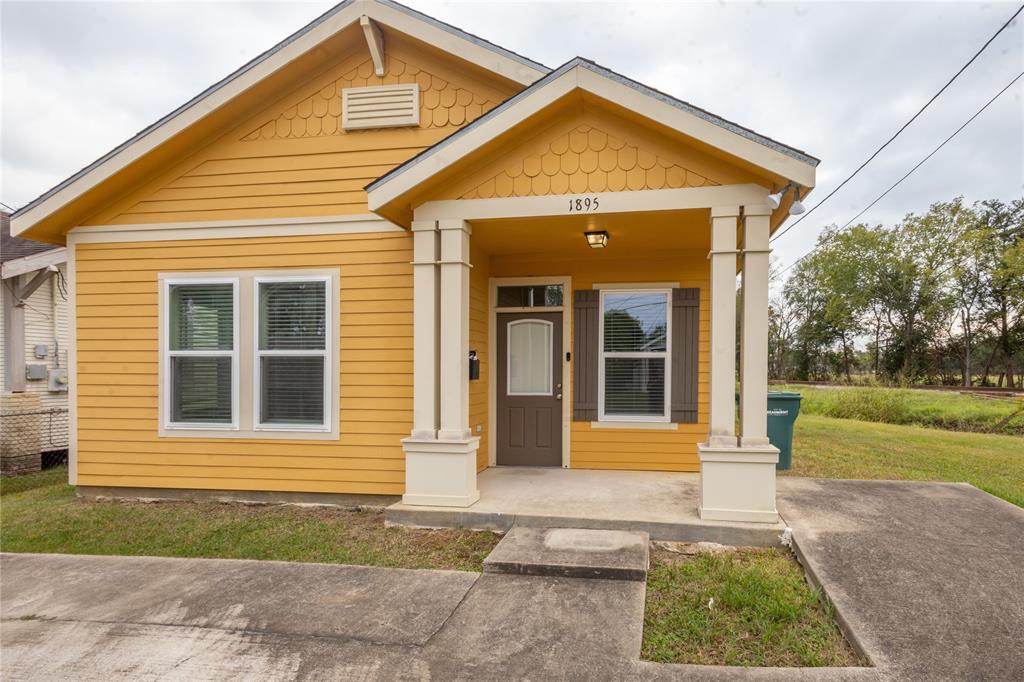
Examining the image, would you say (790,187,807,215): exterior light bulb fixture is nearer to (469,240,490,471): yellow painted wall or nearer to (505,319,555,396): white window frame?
(505,319,555,396): white window frame

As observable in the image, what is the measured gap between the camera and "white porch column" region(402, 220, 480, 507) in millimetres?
4758

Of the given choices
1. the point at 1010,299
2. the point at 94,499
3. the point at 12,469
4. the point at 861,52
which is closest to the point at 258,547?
the point at 94,499

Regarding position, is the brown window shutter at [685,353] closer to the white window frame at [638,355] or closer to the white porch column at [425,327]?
the white window frame at [638,355]

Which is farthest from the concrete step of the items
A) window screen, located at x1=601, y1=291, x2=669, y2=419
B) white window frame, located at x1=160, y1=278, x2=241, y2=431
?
white window frame, located at x1=160, y1=278, x2=241, y2=431

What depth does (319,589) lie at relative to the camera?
3.55 meters

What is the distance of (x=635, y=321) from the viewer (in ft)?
21.2

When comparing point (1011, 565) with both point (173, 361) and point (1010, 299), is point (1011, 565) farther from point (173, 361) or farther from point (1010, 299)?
point (1010, 299)

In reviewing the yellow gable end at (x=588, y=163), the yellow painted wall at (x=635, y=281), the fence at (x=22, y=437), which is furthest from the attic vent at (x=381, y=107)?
the fence at (x=22, y=437)

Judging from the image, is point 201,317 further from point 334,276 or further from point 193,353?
point 334,276

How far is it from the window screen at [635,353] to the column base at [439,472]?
2321 millimetres

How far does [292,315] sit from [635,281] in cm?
388

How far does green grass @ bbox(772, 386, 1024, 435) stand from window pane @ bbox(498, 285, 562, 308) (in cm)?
1124

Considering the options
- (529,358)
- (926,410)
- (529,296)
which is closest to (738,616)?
(529,358)

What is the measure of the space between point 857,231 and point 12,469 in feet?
130
